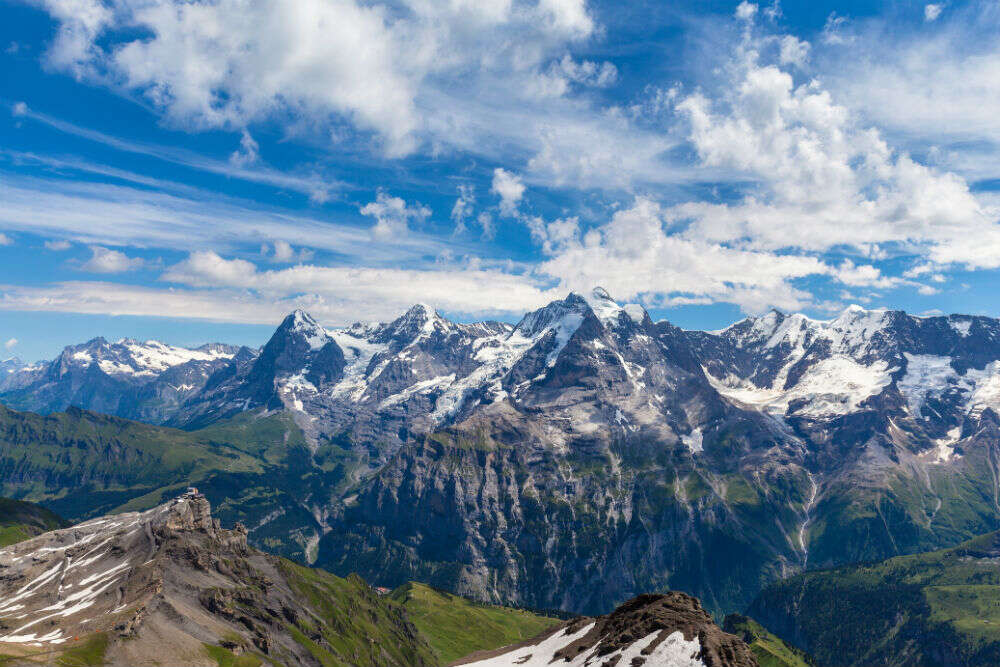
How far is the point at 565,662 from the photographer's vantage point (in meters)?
120

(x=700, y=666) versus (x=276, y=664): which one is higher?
(x=700, y=666)

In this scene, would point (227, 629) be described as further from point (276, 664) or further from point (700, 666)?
point (700, 666)

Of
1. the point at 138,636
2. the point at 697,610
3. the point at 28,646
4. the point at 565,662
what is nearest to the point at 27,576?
the point at 28,646

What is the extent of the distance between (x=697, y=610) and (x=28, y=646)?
501 ft

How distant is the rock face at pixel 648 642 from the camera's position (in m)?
96.9

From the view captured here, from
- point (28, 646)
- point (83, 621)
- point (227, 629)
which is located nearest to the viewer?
point (28, 646)

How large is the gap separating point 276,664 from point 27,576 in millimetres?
90151

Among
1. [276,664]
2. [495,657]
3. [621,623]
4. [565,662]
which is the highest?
[621,623]

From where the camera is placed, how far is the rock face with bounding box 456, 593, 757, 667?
318 ft

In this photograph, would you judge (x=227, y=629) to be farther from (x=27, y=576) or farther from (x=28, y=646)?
(x=27, y=576)

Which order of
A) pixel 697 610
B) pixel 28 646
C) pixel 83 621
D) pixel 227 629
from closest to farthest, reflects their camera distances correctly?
1. pixel 697 610
2. pixel 28 646
3. pixel 83 621
4. pixel 227 629

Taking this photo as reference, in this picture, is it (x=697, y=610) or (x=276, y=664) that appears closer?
(x=697, y=610)

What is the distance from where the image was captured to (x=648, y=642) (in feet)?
341

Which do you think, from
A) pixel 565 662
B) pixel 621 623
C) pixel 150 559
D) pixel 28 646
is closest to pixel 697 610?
pixel 621 623
